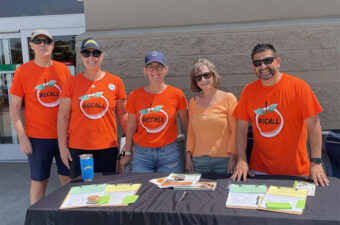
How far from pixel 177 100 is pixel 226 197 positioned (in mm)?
1125

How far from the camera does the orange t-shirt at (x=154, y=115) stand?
8.92ft

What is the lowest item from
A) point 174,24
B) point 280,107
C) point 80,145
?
point 80,145

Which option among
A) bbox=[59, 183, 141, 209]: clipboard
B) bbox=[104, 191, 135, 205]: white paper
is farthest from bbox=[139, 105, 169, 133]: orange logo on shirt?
bbox=[104, 191, 135, 205]: white paper

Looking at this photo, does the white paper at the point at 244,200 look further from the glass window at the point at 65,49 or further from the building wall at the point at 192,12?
the glass window at the point at 65,49

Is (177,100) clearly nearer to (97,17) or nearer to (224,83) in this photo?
(224,83)

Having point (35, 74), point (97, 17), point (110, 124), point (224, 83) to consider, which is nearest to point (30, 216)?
point (110, 124)

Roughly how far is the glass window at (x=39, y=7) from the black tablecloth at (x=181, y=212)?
417 centimetres

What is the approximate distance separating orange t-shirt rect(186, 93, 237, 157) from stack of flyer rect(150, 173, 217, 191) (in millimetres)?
318

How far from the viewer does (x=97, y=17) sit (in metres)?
4.84

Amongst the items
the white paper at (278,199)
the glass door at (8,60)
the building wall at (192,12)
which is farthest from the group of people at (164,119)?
the glass door at (8,60)

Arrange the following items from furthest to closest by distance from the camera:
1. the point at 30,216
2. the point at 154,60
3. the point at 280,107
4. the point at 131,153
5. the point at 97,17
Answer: the point at 97,17 → the point at 131,153 → the point at 154,60 → the point at 280,107 → the point at 30,216

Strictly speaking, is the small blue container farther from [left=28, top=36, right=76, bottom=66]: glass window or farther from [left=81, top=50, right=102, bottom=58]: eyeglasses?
[left=28, top=36, right=76, bottom=66]: glass window

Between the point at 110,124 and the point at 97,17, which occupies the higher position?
the point at 97,17

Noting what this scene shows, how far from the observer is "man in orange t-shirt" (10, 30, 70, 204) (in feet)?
10.1
